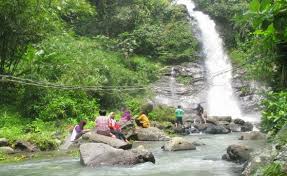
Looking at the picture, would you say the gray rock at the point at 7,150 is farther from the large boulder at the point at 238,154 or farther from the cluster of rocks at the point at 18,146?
the large boulder at the point at 238,154

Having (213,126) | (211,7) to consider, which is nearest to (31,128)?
(213,126)

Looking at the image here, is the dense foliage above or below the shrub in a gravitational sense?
above

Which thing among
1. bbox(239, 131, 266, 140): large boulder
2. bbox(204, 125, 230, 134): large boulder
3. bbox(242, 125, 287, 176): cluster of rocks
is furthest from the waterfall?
bbox(242, 125, 287, 176): cluster of rocks

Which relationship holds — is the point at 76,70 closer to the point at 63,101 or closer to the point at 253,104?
the point at 63,101

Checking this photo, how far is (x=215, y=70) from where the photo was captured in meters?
26.9

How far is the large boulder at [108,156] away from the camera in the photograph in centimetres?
865

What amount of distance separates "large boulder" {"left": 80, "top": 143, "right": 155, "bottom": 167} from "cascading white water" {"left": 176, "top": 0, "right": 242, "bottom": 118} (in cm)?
1033

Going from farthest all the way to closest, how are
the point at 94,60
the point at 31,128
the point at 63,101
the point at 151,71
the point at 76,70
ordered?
the point at 151,71 → the point at 94,60 → the point at 76,70 → the point at 63,101 → the point at 31,128

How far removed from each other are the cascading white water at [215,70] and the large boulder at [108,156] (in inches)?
407

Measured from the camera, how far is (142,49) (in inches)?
1115

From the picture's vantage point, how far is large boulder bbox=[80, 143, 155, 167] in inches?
340

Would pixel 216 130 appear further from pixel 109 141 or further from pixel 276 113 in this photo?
pixel 276 113

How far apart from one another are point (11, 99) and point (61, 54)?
9.76 feet

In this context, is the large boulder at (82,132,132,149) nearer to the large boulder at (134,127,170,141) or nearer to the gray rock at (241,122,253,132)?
the large boulder at (134,127,170,141)
